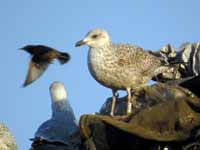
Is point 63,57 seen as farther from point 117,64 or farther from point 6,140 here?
point 6,140

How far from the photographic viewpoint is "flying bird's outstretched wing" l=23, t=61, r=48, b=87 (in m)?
7.77

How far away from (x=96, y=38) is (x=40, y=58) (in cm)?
75

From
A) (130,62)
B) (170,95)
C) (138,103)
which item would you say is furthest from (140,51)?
(170,95)

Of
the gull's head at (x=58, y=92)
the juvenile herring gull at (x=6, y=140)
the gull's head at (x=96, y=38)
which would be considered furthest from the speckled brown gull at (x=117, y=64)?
the juvenile herring gull at (x=6, y=140)

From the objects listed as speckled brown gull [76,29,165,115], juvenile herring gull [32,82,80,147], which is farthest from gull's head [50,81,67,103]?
speckled brown gull [76,29,165,115]

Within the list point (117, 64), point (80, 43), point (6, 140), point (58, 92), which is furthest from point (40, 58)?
point (6, 140)

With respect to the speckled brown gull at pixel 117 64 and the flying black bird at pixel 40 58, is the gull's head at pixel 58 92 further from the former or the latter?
the speckled brown gull at pixel 117 64

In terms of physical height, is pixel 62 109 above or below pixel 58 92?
below

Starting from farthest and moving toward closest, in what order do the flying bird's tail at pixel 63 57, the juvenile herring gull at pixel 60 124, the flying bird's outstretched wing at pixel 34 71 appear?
1. the flying bird's outstretched wing at pixel 34 71
2. the flying bird's tail at pixel 63 57
3. the juvenile herring gull at pixel 60 124

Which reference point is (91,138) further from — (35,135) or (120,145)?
(35,135)

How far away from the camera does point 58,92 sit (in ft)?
25.9

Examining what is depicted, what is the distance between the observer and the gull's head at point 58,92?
7.80m

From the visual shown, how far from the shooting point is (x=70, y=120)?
722 centimetres

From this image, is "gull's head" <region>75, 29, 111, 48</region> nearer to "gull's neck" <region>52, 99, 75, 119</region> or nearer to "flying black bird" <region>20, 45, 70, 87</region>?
"flying black bird" <region>20, 45, 70, 87</region>
